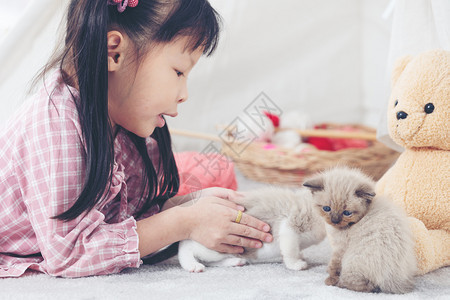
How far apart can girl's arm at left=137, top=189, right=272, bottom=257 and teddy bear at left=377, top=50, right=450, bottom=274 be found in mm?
321

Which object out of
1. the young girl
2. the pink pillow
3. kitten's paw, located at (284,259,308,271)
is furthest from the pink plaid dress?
the pink pillow

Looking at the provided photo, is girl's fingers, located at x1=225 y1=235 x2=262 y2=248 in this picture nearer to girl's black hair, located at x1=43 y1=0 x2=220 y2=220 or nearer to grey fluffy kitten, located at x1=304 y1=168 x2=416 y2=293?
grey fluffy kitten, located at x1=304 y1=168 x2=416 y2=293

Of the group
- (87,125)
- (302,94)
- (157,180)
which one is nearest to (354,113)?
(302,94)

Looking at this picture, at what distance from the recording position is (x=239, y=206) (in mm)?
1050

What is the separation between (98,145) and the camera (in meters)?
0.91

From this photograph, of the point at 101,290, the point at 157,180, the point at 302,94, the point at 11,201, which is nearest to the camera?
the point at 101,290

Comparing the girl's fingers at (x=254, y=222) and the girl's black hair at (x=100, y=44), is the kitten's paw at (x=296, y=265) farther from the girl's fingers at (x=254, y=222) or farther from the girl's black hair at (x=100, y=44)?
the girl's black hair at (x=100, y=44)

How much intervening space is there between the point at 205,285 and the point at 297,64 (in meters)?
2.00

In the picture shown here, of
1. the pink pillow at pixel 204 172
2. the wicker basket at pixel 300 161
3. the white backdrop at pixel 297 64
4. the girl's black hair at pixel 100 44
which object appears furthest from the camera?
the white backdrop at pixel 297 64

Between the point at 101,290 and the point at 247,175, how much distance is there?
4.24ft

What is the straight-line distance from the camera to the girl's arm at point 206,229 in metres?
0.97

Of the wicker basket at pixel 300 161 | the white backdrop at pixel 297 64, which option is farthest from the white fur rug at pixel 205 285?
the white backdrop at pixel 297 64

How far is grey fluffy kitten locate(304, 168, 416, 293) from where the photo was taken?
794 millimetres

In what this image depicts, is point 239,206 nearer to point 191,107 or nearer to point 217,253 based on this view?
point 217,253
